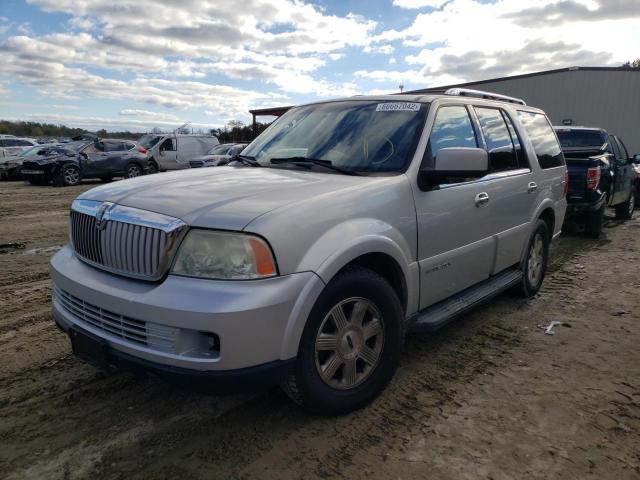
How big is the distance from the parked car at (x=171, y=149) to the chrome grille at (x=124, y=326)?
19357 mm

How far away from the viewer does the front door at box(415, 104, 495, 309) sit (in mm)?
3211

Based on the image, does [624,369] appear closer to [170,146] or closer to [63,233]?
[63,233]

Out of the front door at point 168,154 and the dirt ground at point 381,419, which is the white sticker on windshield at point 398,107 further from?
the front door at point 168,154

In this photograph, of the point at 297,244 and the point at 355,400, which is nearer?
the point at 297,244

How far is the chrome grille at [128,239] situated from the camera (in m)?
A: 2.38

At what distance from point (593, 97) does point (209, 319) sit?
2622cm

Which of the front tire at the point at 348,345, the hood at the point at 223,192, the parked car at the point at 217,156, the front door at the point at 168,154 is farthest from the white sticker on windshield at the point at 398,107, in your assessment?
the front door at the point at 168,154

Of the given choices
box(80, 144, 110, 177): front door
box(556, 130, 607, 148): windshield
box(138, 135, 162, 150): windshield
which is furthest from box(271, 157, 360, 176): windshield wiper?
box(138, 135, 162, 150): windshield

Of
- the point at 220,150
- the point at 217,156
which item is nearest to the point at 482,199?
the point at 217,156

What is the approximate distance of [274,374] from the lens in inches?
91.4

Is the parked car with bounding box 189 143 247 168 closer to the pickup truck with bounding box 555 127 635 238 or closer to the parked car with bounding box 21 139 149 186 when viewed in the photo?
the parked car with bounding box 21 139 149 186

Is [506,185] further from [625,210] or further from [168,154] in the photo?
[168,154]

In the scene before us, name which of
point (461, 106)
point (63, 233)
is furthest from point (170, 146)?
point (461, 106)

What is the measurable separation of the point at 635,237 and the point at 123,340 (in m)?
9.21
